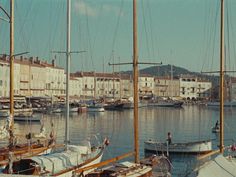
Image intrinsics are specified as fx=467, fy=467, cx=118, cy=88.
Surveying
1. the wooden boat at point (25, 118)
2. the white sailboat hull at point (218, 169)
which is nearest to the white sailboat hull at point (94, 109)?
the wooden boat at point (25, 118)

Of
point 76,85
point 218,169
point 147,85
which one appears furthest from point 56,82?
point 218,169

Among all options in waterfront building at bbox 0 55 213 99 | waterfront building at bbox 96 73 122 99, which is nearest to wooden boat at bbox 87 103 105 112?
waterfront building at bbox 0 55 213 99

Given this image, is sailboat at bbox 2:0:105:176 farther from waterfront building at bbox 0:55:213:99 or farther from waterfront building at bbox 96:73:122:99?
waterfront building at bbox 96:73:122:99

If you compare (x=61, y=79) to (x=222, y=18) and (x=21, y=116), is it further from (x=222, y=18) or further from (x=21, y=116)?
(x=222, y=18)

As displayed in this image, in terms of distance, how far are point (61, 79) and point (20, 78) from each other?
25080 mm

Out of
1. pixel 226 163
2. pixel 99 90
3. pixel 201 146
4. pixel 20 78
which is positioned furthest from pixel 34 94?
pixel 226 163

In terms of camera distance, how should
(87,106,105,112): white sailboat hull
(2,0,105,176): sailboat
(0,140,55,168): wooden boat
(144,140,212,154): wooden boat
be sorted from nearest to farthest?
(2,0,105,176): sailboat
(0,140,55,168): wooden boat
(144,140,212,154): wooden boat
(87,106,105,112): white sailboat hull

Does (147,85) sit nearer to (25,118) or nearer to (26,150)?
(25,118)

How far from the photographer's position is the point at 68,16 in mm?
24281

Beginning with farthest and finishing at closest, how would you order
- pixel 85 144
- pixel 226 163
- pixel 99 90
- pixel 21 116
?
pixel 99 90 → pixel 21 116 → pixel 85 144 → pixel 226 163

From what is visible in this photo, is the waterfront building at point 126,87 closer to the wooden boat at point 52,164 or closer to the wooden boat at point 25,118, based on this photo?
the wooden boat at point 25,118

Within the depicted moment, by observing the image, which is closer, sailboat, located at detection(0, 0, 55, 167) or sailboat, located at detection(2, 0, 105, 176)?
sailboat, located at detection(2, 0, 105, 176)

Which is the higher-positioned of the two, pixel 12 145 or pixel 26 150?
pixel 12 145

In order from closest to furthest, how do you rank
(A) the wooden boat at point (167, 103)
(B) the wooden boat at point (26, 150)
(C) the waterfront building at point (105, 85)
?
(B) the wooden boat at point (26, 150), (A) the wooden boat at point (167, 103), (C) the waterfront building at point (105, 85)
